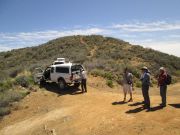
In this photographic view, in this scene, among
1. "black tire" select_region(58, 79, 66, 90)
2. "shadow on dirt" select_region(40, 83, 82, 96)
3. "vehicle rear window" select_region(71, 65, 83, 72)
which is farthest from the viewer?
"black tire" select_region(58, 79, 66, 90)

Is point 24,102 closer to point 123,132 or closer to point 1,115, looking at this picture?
point 1,115

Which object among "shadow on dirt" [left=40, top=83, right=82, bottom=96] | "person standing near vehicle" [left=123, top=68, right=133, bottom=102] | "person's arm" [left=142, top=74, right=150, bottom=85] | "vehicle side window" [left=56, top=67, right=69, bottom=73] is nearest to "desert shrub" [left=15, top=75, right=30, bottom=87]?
"shadow on dirt" [left=40, top=83, right=82, bottom=96]

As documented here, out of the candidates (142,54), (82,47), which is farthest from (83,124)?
(82,47)

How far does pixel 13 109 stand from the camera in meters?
20.6

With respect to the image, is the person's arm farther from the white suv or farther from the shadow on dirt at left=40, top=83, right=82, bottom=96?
the white suv

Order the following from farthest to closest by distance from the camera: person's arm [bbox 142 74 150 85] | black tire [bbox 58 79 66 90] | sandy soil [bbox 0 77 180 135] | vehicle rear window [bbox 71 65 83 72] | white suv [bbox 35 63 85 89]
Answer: black tire [bbox 58 79 66 90] < vehicle rear window [bbox 71 65 83 72] < white suv [bbox 35 63 85 89] < person's arm [bbox 142 74 150 85] < sandy soil [bbox 0 77 180 135]

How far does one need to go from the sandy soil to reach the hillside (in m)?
10.0

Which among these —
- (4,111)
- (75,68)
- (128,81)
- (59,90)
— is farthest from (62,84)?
(128,81)

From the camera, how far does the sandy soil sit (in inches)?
533

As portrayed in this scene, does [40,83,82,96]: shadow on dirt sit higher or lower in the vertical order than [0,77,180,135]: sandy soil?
higher

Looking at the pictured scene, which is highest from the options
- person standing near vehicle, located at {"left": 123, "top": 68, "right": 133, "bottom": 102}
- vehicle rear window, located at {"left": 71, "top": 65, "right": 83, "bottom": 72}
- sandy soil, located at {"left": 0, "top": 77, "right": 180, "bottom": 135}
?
vehicle rear window, located at {"left": 71, "top": 65, "right": 83, "bottom": 72}

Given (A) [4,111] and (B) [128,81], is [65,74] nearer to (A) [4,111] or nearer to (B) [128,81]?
(A) [4,111]

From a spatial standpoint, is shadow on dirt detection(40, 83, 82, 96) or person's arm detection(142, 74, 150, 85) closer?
person's arm detection(142, 74, 150, 85)

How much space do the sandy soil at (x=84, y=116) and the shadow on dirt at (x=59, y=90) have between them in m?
0.03
